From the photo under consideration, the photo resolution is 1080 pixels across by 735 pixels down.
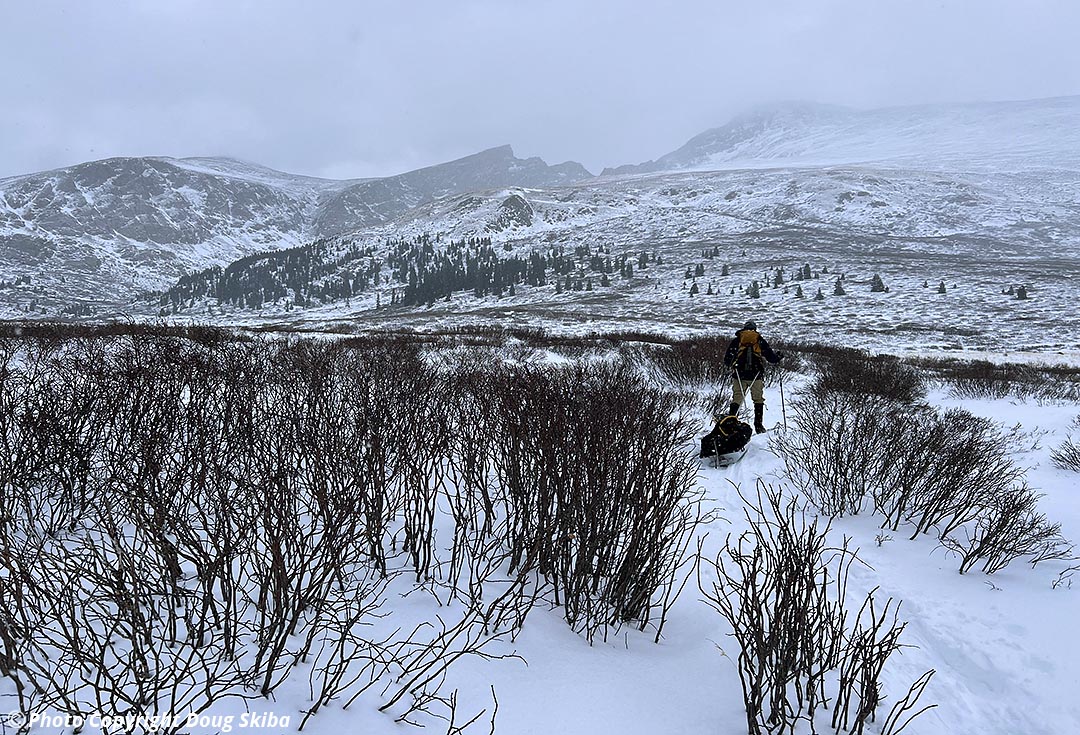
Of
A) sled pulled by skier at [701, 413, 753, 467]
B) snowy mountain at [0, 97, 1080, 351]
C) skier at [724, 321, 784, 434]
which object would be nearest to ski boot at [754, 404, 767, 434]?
skier at [724, 321, 784, 434]

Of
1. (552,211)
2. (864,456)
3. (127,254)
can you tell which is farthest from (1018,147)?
(127,254)

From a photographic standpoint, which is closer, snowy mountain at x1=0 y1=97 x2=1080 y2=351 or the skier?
the skier

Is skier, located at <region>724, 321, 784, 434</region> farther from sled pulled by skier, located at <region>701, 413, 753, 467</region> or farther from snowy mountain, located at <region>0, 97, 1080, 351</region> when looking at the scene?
snowy mountain, located at <region>0, 97, 1080, 351</region>

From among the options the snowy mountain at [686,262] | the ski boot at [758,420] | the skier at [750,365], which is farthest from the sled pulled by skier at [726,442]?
the snowy mountain at [686,262]

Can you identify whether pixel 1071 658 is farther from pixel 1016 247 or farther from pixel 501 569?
pixel 1016 247

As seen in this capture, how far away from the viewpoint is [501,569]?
2.79 meters

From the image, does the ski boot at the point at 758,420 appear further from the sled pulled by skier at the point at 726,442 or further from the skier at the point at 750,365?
the sled pulled by skier at the point at 726,442

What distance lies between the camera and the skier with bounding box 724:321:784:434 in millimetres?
7105

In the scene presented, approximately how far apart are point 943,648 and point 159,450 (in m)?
4.48

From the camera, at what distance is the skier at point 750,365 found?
280 inches

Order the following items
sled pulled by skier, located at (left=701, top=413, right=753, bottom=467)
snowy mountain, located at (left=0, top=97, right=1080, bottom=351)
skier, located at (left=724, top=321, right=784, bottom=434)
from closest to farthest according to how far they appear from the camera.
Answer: sled pulled by skier, located at (left=701, top=413, right=753, bottom=467) → skier, located at (left=724, top=321, right=784, bottom=434) → snowy mountain, located at (left=0, top=97, right=1080, bottom=351)

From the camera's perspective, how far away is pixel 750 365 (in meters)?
7.12

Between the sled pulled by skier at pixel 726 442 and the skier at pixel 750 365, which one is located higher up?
the skier at pixel 750 365

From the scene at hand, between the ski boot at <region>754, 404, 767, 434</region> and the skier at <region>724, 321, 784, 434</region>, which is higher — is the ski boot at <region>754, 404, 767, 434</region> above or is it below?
below
